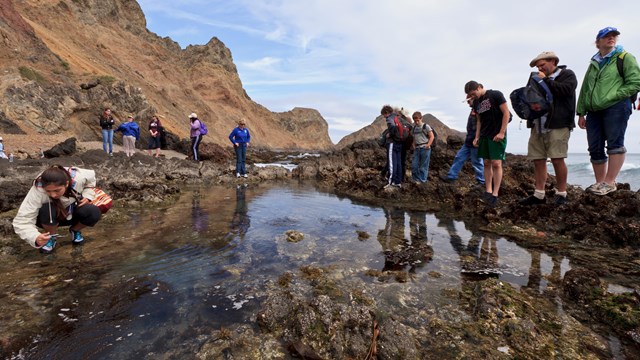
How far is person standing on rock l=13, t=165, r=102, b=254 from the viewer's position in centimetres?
363

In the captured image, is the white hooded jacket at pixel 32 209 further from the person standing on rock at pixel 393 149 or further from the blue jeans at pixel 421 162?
the blue jeans at pixel 421 162

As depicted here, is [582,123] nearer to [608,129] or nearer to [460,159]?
[608,129]

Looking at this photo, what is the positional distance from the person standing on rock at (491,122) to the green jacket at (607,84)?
1147 mm

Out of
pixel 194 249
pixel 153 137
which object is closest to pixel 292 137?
pixel 153 137

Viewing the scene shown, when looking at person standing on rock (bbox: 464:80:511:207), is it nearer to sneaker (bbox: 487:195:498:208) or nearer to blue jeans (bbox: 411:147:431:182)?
sneaker (bbox: 487:195:498:208)

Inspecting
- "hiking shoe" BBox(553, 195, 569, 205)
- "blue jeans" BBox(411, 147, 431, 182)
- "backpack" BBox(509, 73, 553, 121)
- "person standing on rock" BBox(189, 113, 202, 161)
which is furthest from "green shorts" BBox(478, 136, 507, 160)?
"person standing on rock" BBox(189, 113, 202, 161)

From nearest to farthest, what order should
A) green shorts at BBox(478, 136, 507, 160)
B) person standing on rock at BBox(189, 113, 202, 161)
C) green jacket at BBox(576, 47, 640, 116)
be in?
green jacket at BBox(576, 47, 640, 116), green shorts at BBox(478, 136, 507, 160), person standing on rock at BBox(189, 113, 202, 161)

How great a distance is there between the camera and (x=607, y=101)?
4602mm

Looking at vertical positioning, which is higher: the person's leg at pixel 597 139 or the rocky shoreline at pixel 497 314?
the person's leg at pixel 597 139

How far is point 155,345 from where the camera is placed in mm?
2352

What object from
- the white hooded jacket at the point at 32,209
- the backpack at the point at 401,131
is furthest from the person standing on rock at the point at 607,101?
the white hooded jacket at the point at 32,209

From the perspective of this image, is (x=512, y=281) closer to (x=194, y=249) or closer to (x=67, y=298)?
(x=194, y=249)

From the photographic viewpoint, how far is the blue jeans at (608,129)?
4617 millimetres

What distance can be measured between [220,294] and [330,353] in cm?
133
